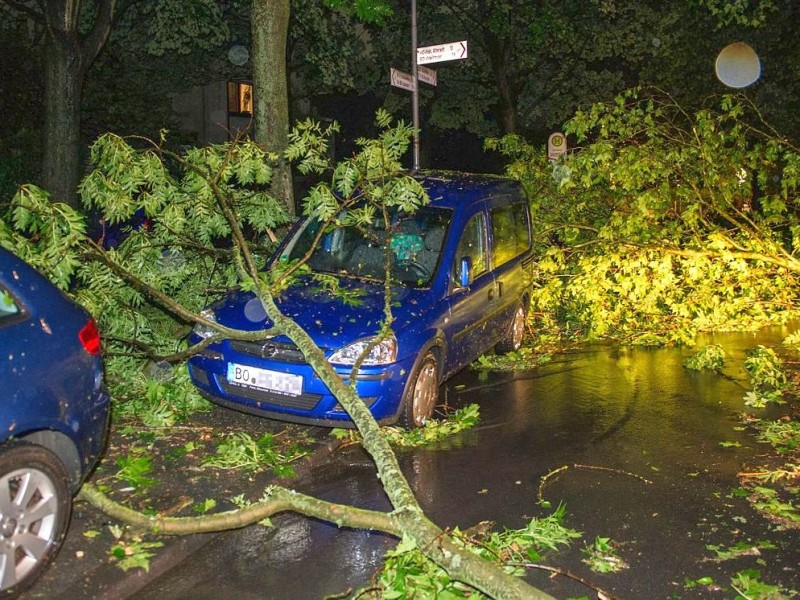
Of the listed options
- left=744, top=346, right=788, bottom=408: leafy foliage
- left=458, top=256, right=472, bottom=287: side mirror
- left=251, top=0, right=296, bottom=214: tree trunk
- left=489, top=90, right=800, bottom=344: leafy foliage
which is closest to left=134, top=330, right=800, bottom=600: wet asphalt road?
left=744, top=346, right=788, bottom=408: leafy foliage

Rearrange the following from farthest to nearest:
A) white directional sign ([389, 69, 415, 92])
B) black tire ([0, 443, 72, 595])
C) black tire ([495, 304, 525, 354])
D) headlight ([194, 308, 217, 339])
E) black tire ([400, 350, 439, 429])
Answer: white directional sign ([389, 69, 415, 92]) → black tire ([495, 304, 525, 354]) → headlight ([194, 308, 217, 339]) → black tire ([400, 350, 439, 429]) → black tire ([0, 443, 72, 595])

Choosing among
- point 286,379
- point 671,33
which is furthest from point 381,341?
point 671,33

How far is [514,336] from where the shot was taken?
31.9 ft

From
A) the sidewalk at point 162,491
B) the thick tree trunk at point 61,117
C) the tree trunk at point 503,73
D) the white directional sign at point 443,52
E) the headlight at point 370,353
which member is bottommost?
the sidewalk at point 162,491

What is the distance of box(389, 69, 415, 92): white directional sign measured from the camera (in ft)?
40.2

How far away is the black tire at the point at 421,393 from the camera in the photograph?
21.9 feet

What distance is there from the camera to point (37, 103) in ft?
62.7

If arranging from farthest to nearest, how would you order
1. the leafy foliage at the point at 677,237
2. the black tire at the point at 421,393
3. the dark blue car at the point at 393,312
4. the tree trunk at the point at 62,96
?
1. the tree trunk at the point at 62,96
2. the leafy foliage at the point at 677,237
3. the black tire at the point at 421,393
4. the dark blue car at the point at 393,312

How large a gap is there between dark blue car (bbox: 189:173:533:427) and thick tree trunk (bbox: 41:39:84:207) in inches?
216

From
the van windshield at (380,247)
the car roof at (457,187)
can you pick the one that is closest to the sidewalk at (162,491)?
the van windshield at (380,247)

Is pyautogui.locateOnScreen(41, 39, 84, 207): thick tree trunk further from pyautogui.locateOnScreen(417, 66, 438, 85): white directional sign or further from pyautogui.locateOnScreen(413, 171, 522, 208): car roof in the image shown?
pyautogui.locateOnScreen(413, 171, 522, 208): car roof

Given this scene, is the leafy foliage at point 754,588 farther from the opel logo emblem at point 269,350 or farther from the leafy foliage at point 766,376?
the leafy foliage at point 766,376

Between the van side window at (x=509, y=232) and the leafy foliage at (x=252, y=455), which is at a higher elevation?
the van side window at (x=509, y=232)

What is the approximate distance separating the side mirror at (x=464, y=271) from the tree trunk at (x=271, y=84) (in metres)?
3.03
